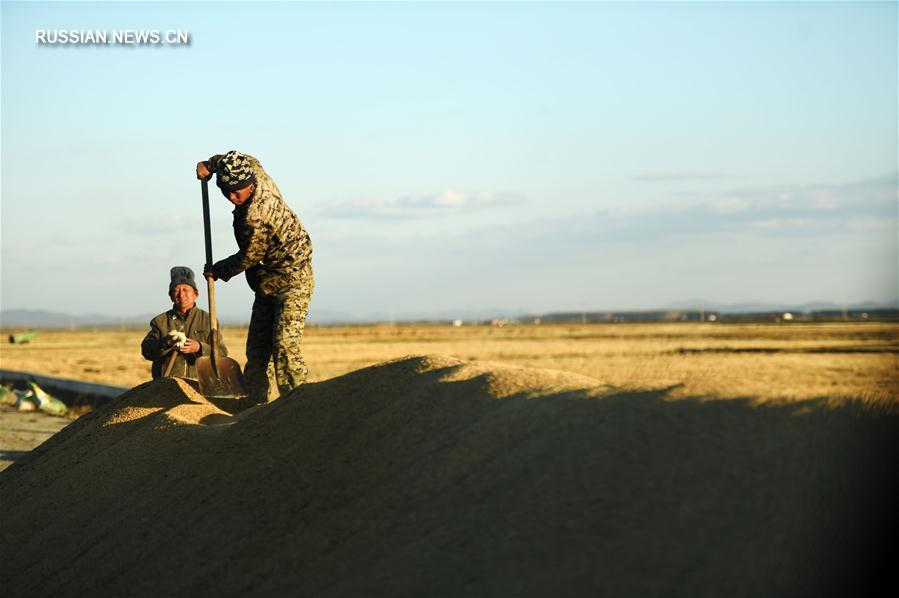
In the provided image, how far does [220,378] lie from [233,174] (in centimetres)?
166

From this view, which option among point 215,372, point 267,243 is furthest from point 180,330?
point 267,243

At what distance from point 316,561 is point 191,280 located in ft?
16.3

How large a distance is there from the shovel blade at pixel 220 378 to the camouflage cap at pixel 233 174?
1.47m

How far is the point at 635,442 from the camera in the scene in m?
3.59

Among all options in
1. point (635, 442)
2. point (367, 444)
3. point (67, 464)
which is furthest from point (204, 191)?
point (635, 442)

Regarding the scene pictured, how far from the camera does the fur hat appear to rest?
27.1 ft

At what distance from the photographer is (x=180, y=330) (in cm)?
816

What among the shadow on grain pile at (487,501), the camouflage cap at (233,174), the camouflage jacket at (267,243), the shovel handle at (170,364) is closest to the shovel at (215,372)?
the shovel handle at (170,364)

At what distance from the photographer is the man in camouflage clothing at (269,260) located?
7078 mm

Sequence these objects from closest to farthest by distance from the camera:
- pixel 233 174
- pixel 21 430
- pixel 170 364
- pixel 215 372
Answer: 1. pixel 233 174
2. pixel 215 372
3. pixel 170 364
4. pixel 21 430

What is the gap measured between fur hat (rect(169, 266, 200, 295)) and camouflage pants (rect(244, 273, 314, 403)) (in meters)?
1.03

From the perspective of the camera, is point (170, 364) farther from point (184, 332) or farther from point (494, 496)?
point (494, 496)

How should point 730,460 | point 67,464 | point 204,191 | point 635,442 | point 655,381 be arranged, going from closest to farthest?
point 730,460, point 635,442, point 655,381, point 67,464, point 204,191

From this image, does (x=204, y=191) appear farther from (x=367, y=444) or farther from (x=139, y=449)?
(x=367, y=444)
